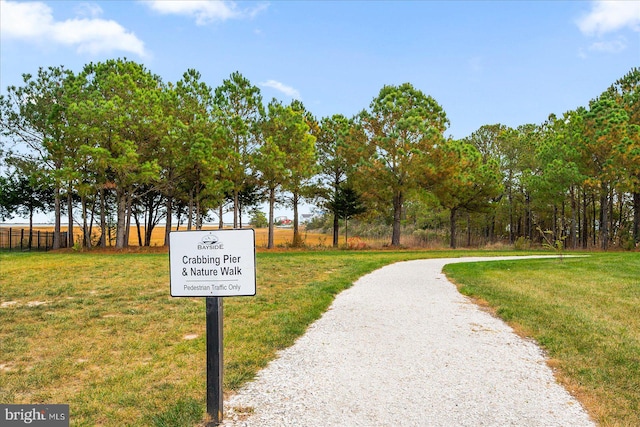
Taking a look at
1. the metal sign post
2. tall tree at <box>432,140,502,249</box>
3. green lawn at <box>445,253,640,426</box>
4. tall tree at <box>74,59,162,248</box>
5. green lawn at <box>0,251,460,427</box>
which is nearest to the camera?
the metal sign post

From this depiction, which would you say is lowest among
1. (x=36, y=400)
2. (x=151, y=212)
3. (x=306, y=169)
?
(x=36, y=400)

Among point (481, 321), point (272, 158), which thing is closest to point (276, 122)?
point (272, 158)

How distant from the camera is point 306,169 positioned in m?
29.4

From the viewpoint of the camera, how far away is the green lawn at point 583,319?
14.4 ft

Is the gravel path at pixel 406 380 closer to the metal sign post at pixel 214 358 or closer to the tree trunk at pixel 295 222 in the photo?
the metal sign post at pixel 214 358

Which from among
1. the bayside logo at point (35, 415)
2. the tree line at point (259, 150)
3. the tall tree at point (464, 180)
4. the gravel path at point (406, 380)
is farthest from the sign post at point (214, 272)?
the tall tree at point (464, 180)

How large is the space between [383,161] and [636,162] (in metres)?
15.5

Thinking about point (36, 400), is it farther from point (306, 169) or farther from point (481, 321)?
point (306, 169)

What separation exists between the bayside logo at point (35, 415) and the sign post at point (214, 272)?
1.25m

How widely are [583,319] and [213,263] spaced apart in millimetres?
6589

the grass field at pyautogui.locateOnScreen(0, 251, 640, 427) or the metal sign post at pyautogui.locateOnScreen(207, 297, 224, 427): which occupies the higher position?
the metal sign post at pyautogui.locateOnScreen(207, 297, 224, 427)

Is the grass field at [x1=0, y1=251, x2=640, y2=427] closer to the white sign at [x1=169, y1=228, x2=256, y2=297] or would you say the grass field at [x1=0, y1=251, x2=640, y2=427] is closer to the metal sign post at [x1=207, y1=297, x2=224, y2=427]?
the metal sign post at [x1=207, y1=297, x2=224, y2=427]

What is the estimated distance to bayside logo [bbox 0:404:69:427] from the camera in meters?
3.74

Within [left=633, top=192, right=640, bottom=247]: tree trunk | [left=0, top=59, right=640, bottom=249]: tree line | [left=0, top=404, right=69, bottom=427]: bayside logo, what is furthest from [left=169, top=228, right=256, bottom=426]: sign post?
[left=633, top=192, right=640, bottom=247]: tree trunk
